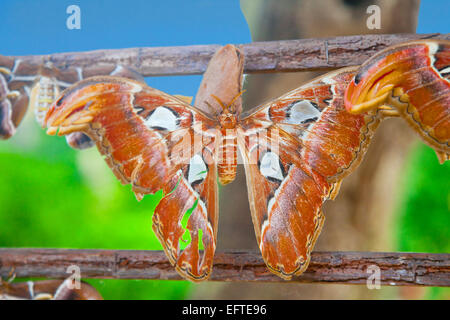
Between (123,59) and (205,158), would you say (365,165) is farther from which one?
(123,59)

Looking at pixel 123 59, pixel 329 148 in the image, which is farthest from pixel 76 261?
pixel 329 148

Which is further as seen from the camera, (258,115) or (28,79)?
(28,79)

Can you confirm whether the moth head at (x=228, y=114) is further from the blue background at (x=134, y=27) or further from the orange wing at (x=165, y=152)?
the blue background at (x=134, y=27)

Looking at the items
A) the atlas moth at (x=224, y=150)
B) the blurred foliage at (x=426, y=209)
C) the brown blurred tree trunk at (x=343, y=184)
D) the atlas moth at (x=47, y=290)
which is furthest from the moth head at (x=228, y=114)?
the atlas moth at (x=47, y=290)

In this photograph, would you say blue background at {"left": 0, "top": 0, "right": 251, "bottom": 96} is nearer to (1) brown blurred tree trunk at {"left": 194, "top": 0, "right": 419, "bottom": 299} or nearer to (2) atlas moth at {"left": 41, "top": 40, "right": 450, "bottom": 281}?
(1) brown blurred tree trunk at {"left": 194, "top": 0, "right": 419, "bottom": 299}

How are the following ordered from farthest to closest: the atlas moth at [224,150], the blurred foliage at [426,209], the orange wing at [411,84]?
the blurred foliage at [426,209] → the atlas moth at [224,150] → the orange wing at [411,84]

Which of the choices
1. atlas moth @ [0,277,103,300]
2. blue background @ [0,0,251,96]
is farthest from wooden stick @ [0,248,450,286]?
blue background @ [0,0,251,96]
